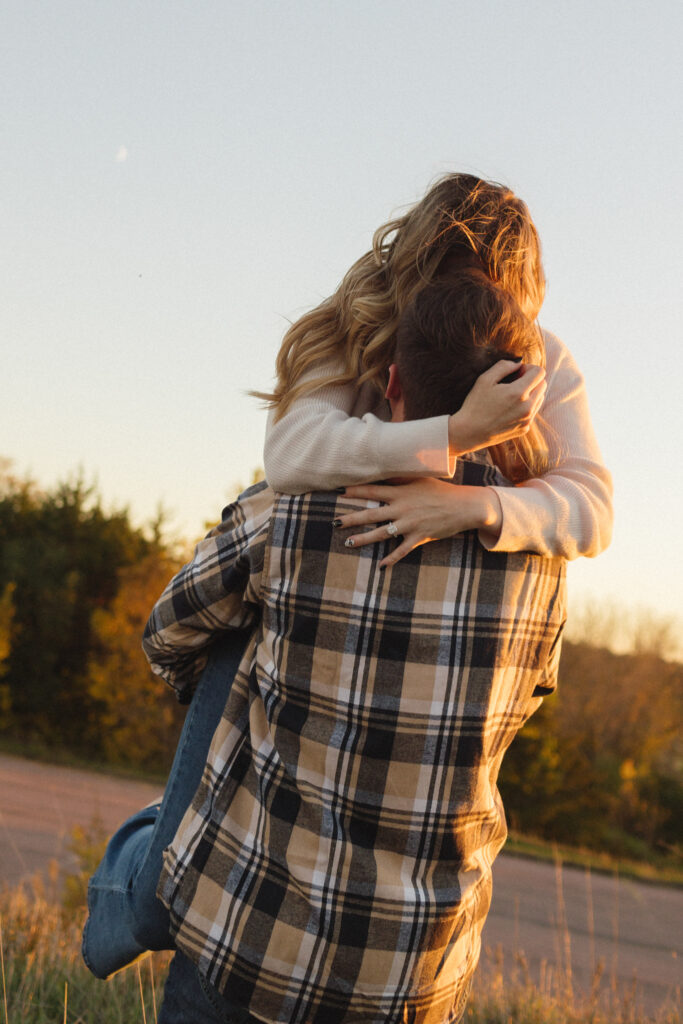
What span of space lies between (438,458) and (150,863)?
1.01 metres

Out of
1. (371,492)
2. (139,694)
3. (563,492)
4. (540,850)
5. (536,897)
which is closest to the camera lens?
(371,492)

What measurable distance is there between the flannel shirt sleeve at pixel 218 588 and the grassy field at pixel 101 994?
1296mm

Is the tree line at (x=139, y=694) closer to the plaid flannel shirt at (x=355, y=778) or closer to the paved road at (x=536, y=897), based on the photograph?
the paved road at (x=536, y=897)

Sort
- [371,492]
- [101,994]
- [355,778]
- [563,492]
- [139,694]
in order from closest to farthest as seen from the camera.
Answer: [355,778], [371,492], [563,492], [101,994], [139,694]

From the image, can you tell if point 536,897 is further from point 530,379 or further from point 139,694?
point 530,379

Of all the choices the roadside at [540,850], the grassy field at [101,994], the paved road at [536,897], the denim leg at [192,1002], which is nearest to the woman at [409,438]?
the denim leg at [192,1002]

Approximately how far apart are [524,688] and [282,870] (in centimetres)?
51

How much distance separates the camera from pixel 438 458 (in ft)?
4.76

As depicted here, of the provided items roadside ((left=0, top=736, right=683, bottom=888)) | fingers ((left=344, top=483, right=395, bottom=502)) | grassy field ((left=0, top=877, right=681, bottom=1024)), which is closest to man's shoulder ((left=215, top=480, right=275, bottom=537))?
fingers ((left=344, top=483, right=395, bottom=502))

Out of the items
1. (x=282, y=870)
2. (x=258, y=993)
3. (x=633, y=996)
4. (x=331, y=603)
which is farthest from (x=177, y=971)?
(x=633, y=996)

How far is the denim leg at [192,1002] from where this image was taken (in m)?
1.50

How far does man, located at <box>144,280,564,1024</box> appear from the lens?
1391 millimetres

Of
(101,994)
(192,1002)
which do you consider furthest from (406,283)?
(101,994)

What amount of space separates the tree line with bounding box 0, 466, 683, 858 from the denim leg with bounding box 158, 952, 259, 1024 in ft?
38.1
